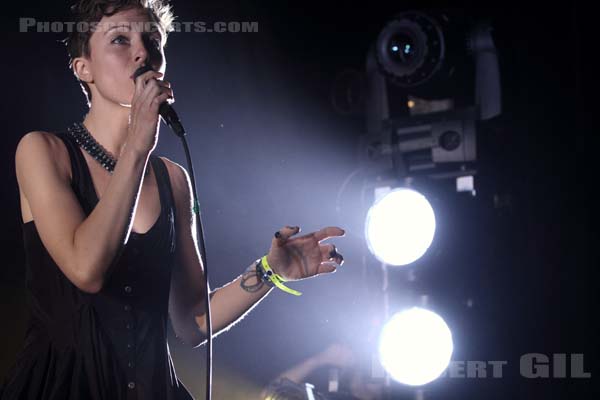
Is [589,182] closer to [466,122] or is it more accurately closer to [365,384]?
[466,122]

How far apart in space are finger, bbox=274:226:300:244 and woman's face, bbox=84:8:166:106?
0.42 metres

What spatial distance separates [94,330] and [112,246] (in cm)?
19

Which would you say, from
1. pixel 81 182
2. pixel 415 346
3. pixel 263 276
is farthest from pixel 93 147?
pixel 415 346

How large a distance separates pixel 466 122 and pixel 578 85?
379mm

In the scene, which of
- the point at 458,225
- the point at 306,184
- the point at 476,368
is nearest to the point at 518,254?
the point at 458,225

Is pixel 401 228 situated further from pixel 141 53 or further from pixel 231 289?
pixel 141 53

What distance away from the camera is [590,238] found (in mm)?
2289

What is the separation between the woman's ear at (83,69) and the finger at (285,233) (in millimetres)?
505

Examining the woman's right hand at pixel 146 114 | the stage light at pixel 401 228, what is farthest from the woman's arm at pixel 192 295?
the stage light at pixel 401 228

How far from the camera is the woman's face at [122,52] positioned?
4.96 ft

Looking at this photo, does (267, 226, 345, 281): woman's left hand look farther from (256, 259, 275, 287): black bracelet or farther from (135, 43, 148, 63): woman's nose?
(135, 43, 148, 63): woman's nose

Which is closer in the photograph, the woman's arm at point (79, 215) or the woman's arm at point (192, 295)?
the woman's arm at point (79, 215)

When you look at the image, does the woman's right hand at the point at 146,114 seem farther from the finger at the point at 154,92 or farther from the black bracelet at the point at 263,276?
the black bracelet at the point at 263,276

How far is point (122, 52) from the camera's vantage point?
152 cm
